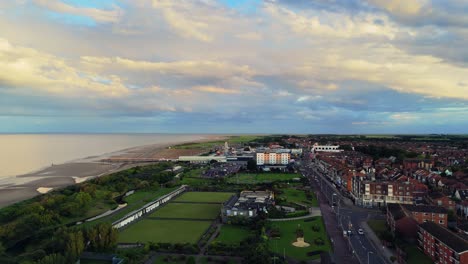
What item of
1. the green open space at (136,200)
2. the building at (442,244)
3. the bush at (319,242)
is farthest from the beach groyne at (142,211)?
the building at (442,244)

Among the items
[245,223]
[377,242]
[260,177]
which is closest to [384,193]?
[377,242]

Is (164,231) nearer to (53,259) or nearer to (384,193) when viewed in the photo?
(53,259)

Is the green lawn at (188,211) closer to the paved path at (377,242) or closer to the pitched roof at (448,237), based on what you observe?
the paved path at (377,242)

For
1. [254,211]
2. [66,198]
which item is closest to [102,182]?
[66,198]

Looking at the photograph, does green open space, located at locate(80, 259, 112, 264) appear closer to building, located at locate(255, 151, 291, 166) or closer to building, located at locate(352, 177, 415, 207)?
building, located at locate(352, 177, 415, 207)

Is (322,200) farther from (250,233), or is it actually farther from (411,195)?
(250,233)

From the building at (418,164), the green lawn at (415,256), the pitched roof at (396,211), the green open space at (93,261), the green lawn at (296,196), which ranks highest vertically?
the building at (418,164)
